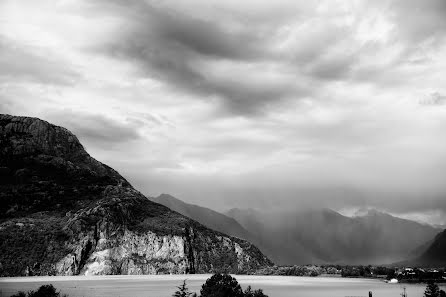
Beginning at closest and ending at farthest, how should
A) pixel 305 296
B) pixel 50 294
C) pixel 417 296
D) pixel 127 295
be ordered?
1. pixel 50 294
2. pixel 127 295
3. pixel 305 296
4. pixel 417 296

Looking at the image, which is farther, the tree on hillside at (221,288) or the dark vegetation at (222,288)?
the dark vegetation at (222,288)

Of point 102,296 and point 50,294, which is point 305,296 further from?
point 50,294

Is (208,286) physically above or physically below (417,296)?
above

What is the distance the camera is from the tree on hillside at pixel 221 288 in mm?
119438

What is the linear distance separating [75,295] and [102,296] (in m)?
11.9

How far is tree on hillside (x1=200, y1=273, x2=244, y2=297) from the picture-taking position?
4702 inches

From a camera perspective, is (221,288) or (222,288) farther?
(222,288)

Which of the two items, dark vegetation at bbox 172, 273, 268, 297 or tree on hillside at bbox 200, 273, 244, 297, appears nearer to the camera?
tree on hillside at bbox 200, 273, 244, 297

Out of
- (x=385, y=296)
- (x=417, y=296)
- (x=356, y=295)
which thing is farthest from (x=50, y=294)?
(x=417, y=296)

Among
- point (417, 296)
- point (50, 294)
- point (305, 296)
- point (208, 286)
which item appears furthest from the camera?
point (417, 296)

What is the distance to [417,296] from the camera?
650ft

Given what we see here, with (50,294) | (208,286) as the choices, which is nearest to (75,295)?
(50,294)

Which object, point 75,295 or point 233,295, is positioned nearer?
Answer: point 233,295

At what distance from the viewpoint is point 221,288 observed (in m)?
120
